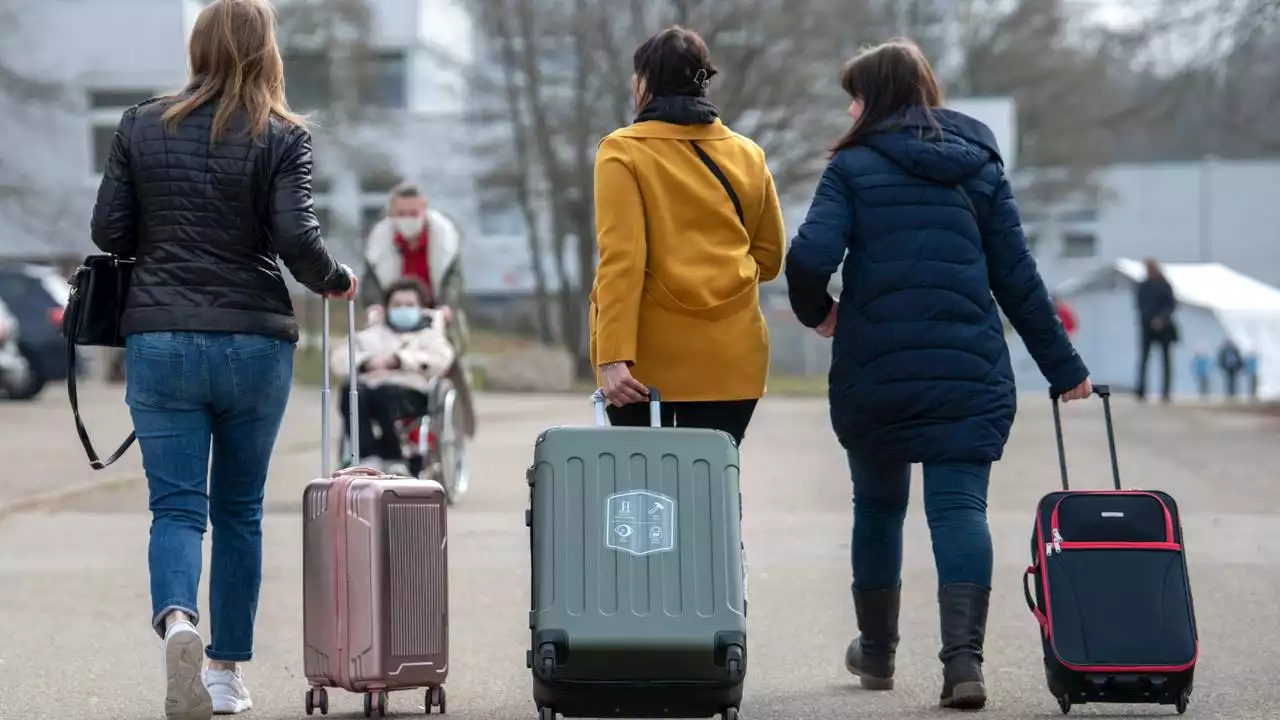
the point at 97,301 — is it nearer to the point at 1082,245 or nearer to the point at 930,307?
the point at 930,307

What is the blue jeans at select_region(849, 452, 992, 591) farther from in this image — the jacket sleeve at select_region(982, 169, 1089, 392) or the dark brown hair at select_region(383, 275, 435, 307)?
the dark brown hair at select_region(383, 275, 435, 307)

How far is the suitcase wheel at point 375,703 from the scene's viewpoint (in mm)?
5441

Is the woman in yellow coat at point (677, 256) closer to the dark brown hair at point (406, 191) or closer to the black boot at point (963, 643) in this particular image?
the black boot at point (963, 643)

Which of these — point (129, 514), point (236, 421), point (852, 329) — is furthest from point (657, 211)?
point (129, 514)

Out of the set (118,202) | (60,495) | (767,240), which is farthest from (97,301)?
(60,495)

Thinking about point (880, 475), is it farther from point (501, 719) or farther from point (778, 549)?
point (778, 549)

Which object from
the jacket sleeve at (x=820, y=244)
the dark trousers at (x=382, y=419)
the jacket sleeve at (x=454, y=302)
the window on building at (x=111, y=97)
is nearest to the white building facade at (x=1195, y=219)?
the window on building at (x=111, y=97)

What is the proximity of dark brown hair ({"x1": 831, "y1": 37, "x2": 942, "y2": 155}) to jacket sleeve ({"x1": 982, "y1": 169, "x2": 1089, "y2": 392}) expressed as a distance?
318 mm

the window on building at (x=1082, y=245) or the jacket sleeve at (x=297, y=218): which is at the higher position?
the window on building at (x=1082, y=245)

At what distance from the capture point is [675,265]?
5566mm

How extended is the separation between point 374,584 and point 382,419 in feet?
19.3

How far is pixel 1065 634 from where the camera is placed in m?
5.48

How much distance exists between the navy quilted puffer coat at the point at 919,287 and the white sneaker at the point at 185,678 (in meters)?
1.81

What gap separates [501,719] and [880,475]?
4.03 ft
